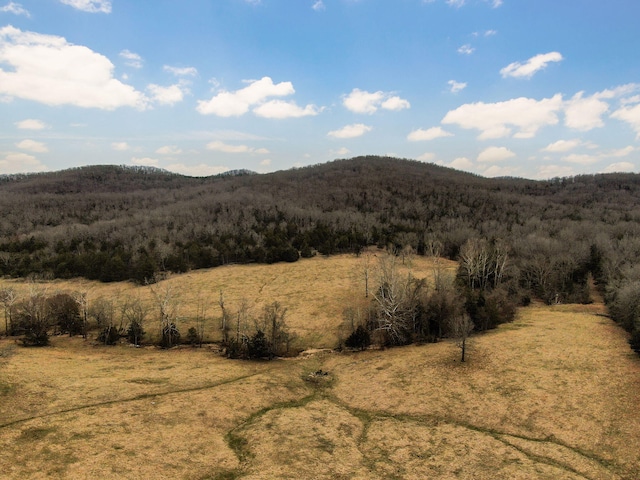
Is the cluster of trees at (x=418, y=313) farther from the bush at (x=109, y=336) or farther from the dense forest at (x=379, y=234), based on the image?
the bush at (x=109, y=336)

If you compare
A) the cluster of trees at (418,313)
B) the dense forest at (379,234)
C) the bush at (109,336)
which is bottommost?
the bush at (109,336)

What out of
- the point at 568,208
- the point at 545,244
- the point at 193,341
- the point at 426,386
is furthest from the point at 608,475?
the point at 568,208

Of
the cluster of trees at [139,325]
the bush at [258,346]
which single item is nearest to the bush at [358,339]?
the cluster of trees at [139,325]

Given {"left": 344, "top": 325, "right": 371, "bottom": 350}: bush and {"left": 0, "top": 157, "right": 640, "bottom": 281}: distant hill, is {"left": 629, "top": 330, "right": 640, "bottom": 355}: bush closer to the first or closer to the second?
{"left": 344, "top": 325, "right": 371, "bottom": 350}: bush

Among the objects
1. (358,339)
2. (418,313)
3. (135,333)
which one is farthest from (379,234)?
(135,333)

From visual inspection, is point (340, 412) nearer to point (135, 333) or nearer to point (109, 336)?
point (135, 333)

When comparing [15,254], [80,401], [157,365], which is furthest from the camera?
[15,254]

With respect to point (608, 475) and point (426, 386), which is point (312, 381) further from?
point (608, 475)
